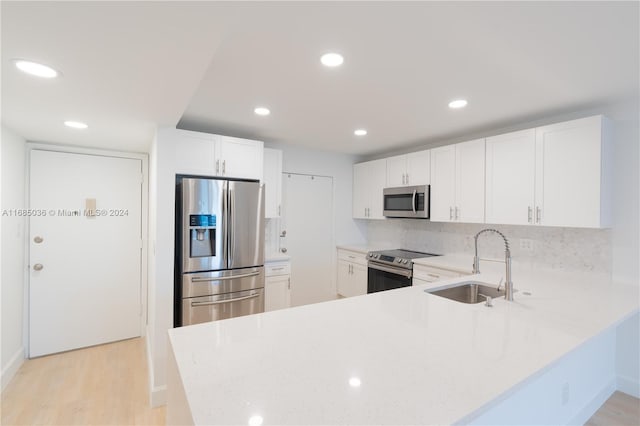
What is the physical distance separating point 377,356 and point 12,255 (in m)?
3.35

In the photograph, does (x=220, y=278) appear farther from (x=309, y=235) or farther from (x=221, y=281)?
(x=309, y=235)

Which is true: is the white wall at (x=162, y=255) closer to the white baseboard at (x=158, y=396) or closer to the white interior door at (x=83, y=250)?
the white baseboard at (x=158, y=396)

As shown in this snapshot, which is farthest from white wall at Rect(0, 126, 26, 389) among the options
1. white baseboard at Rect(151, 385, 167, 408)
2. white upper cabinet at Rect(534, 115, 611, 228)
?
white upper cabinet at Rect(534, 115, 611, 228)

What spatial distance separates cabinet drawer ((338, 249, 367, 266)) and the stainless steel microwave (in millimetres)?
667

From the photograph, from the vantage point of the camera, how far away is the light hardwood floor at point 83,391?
216cm

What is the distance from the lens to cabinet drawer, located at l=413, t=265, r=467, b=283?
297 centimetres

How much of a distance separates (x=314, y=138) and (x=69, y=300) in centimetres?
319

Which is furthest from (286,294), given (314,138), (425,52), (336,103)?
(425,52)

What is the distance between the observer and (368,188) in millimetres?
4453

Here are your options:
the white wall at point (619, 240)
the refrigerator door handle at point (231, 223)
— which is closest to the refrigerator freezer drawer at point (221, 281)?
the refrigerator door handle at point (231, 223)

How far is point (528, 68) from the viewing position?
183cm

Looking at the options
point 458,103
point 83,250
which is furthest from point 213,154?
point 458,103

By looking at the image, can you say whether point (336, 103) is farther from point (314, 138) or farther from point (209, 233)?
point (209, 233)

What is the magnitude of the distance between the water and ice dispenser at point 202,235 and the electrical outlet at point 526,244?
2.98 m
